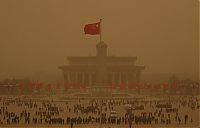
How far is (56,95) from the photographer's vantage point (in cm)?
1475

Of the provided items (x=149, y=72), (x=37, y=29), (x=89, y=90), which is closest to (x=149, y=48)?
(x=149, y=72)

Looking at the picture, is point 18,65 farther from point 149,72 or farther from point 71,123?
point 149,72

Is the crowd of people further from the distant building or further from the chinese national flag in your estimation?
the chinese national flag

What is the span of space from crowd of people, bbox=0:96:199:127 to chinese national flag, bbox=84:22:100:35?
1.47 meters

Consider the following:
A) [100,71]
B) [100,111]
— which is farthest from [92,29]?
[100,111]

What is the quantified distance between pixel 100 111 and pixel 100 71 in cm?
95

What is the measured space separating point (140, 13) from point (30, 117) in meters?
3.38

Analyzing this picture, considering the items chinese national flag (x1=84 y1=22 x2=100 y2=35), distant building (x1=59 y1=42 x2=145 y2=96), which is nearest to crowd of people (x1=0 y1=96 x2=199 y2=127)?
distant building (x1=59 y1=42 x2=145 y2=96)

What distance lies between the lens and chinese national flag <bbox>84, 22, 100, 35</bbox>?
1459 cm

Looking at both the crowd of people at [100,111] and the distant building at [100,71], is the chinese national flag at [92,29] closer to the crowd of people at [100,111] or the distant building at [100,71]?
the distant building at [100,71]

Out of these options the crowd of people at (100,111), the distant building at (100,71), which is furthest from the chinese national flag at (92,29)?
the crowd of people at (100,111)

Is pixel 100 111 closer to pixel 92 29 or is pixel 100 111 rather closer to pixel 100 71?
pixel 100 71

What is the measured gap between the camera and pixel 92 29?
1462 centimetres

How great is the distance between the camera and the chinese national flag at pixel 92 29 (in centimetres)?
1459
